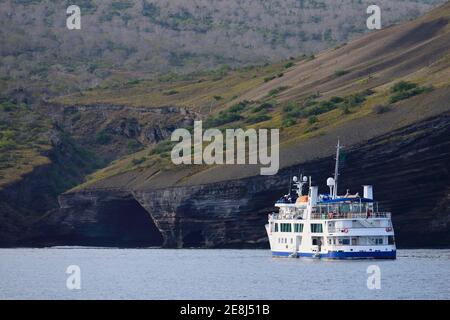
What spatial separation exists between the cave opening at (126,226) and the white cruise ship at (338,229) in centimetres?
4452

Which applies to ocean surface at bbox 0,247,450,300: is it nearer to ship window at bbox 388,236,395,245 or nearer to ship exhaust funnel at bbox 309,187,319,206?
ship window at bbox 388,236,395,245

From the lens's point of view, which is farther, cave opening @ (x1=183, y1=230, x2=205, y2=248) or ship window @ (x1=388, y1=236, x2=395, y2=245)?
cave opening @ (x1=183, y1=230, x2=205, y2=248)

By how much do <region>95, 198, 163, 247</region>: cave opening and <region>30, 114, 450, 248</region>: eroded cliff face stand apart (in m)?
8.81

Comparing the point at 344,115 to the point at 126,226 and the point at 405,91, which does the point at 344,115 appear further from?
the point at 126,226

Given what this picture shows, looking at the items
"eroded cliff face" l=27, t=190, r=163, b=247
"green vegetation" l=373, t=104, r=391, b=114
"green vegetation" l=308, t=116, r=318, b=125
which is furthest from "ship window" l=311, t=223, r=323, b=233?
"green vegetation" l=308, t=116, r=318, b=125

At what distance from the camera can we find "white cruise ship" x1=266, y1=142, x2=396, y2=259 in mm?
116750

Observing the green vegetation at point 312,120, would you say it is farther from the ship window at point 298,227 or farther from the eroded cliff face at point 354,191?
the ship window at point 298,227

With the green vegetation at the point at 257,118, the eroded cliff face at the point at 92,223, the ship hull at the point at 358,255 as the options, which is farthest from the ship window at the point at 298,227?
the green vegetation at the point at 257,118

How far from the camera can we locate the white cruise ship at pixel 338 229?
116750 mm

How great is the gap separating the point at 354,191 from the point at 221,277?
48.8 m

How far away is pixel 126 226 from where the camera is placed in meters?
175

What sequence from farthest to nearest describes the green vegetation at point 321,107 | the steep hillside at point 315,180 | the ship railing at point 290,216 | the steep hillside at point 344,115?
the green vegetation at point 321,107
the steep hillside at point 344,115
the steep hillside at point 315,180
the ship railing at point 290,216

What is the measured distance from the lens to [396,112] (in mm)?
157500
